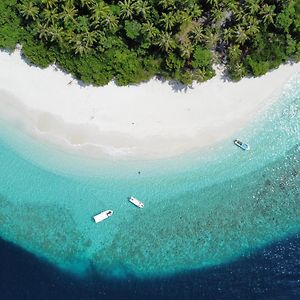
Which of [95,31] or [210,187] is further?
[210,187]

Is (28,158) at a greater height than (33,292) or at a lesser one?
greater

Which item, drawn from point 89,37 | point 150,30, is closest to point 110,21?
point 89,37

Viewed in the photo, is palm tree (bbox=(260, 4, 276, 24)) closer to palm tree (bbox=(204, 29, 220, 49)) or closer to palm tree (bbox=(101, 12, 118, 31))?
palm tree (bbox=(204, 29, 220, 49))

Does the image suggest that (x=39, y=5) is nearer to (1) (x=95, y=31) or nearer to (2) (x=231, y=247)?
(1) (x=95, y=31)

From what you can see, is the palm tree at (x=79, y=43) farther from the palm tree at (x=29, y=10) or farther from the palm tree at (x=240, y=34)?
the palm tree at (x=240, y=34)

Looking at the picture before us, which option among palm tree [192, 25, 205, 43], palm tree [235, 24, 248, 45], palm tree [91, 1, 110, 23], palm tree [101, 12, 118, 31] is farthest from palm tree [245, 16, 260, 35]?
palm tree [91, 1, 110, 23]

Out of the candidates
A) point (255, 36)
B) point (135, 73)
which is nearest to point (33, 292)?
point (135, 73)

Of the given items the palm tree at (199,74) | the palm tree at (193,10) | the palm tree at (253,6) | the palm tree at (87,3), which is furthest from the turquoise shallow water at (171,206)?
the palm tree at (87,3)
